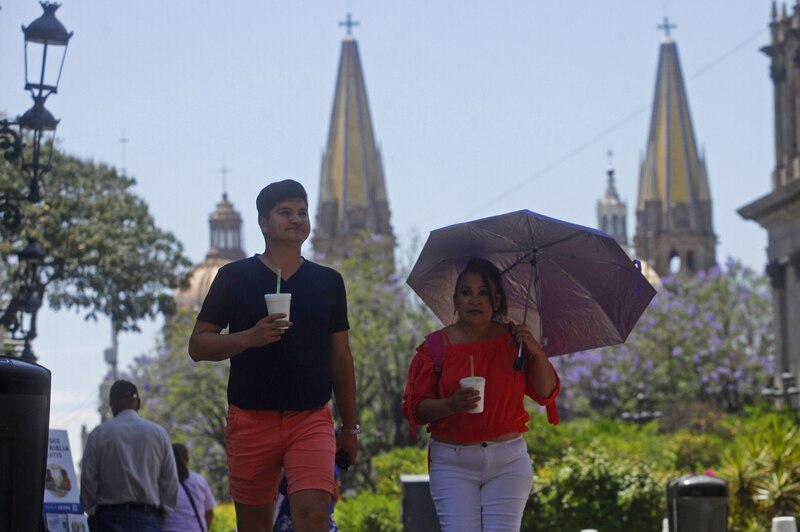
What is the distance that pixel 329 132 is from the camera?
12294cm

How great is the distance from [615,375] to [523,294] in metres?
61.3

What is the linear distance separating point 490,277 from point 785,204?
38.0m

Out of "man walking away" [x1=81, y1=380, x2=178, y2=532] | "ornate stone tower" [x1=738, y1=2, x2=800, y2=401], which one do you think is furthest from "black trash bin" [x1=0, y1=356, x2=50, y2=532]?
"ornate stone tower" [x1=738, y1=2, x2=800, y2=401]

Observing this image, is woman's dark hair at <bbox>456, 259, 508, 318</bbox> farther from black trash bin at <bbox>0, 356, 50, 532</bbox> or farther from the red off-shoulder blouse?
black trash bin at <bbox>0, 356, 50, 532</bbox>

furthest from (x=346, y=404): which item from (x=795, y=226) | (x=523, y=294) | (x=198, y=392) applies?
(x=198, y=392)

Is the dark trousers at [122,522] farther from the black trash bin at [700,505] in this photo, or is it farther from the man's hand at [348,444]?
the black trash bin at [700,505]

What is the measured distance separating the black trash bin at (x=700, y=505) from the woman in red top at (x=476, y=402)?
6.53 metres

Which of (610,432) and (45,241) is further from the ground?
(45,241)

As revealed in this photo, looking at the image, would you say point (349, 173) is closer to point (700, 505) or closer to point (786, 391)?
point (786, 391)

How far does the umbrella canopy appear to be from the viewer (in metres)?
8.96

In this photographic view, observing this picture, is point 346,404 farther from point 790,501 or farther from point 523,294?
point 790,501

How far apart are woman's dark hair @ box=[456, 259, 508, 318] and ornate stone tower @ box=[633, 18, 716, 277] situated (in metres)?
122

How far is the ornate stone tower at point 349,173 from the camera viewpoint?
122m

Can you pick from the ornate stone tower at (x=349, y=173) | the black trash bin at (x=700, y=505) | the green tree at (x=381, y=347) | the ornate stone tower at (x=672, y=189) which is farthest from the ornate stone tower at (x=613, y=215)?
the black trash bin at (x=700, y=505)
